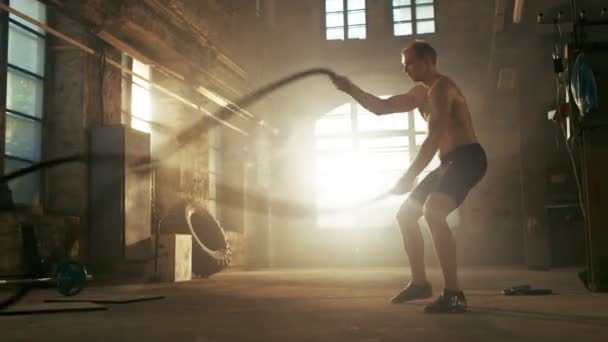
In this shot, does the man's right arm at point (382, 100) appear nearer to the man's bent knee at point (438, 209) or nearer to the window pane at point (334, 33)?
the man's bent knee at point (438, 209)

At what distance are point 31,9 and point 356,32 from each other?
9.25 m

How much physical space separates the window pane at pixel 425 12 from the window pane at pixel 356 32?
4.24 feet

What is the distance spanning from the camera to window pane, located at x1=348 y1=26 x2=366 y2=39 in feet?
53.0

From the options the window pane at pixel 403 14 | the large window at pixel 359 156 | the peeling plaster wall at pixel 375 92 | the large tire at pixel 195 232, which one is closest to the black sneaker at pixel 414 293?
the large tire at pixel 195 232

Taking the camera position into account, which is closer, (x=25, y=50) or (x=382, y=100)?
(x=382, y=100)

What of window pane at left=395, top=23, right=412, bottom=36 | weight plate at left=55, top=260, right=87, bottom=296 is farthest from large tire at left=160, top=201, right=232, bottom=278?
window pane at left=395, top=23, right=412, bottom=36

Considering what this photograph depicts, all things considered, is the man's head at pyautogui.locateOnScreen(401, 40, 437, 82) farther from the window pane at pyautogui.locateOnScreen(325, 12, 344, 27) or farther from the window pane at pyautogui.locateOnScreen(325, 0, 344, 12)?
the window pane at pyautogui.locateOnScreen(325, 0, 344, 12)

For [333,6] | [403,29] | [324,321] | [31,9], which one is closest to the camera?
[324,321]

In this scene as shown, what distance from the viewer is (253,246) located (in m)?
14.8

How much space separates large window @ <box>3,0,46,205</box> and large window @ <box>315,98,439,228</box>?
8643mm

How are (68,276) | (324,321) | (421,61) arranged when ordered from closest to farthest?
(324,321) → (421,61) → (68,276)

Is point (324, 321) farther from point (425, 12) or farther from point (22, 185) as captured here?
point (425, 12)

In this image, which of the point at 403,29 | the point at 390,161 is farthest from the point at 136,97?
the point at 403,29

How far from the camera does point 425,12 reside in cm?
1591
